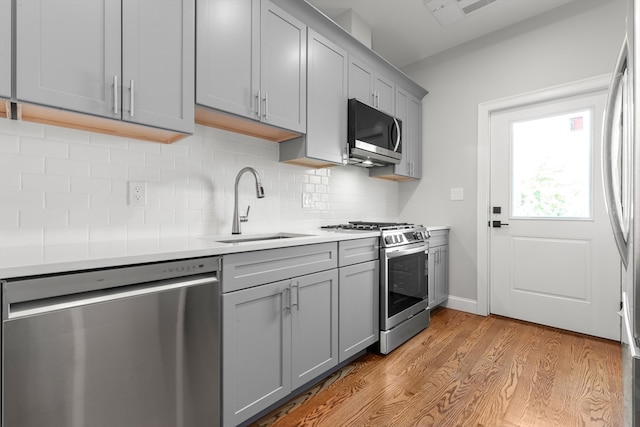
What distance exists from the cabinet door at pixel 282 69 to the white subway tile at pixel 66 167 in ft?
3.19

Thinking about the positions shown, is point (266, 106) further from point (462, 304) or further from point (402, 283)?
point (462, 304)

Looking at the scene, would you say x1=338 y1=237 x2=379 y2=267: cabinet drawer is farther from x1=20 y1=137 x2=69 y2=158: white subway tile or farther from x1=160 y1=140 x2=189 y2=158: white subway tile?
x1=20 y1=137 x2=69 y2=158: white subway tile

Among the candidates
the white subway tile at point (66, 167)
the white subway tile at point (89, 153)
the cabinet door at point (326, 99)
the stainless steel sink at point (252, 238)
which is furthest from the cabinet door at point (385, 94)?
the white subway tile at point (66, 167)

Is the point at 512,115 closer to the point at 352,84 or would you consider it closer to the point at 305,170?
the point at 352,84

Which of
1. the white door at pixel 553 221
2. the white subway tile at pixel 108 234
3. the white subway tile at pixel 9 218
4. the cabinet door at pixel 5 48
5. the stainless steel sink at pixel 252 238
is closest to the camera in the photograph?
the cabinet door at pixel 5 48

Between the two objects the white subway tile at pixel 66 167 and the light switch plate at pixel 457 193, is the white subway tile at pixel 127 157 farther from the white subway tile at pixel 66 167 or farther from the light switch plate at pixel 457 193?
the light switch plate at pixel 457 193

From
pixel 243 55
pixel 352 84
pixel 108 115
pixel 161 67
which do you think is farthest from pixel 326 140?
pixel 108 115

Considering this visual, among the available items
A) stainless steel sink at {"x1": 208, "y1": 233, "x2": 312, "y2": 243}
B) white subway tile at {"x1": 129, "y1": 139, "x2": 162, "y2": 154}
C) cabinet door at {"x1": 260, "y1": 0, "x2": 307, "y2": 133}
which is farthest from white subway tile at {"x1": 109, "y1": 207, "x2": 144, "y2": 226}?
cabinet door at {"x1": 260, "y1": 0, "x2": 307, "y2": 133}

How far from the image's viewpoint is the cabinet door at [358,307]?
80.0 inches

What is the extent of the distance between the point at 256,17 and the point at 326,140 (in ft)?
3.04

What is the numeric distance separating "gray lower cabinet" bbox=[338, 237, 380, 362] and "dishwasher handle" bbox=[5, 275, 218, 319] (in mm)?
974

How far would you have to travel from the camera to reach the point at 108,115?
1329 mm

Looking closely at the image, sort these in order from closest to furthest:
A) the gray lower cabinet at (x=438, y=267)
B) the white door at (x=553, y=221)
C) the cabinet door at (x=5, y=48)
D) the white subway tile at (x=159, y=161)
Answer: the cabinet door at (x=5, y=48), the white subway tile at (x=159, y=161), the white door at (x=553, y=221), the gray lower cabinet at (x=438, y=267)

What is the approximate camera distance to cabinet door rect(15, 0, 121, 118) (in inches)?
44.5
